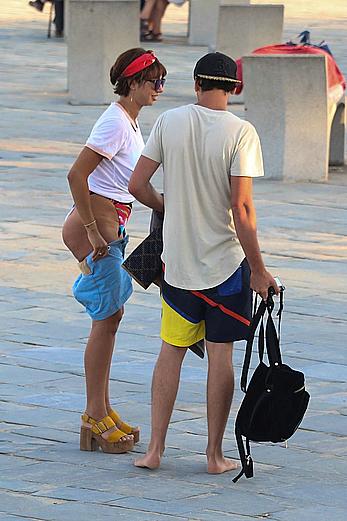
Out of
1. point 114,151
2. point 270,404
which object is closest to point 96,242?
point 114,151

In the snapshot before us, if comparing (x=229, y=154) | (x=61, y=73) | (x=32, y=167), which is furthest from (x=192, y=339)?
(x=61, y=73)

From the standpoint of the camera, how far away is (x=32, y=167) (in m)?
13.6

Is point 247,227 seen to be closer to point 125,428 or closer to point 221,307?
point 221,307

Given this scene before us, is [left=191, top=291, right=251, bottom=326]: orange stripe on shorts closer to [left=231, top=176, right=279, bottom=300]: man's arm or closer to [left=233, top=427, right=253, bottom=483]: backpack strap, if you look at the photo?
[left=231, top=176, right=279, bottom=300]: man's arm

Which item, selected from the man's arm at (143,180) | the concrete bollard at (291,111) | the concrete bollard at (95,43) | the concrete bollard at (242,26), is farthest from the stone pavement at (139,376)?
the concrete bollard at (242,26)

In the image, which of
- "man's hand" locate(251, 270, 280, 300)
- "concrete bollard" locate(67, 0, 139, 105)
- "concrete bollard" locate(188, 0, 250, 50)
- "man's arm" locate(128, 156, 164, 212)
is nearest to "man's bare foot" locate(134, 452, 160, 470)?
"man's hand" locate(251, 270, 280, 300)

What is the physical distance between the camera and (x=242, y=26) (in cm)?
1931

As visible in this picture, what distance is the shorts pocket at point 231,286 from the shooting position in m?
5.47

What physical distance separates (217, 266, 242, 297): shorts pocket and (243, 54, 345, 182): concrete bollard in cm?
806

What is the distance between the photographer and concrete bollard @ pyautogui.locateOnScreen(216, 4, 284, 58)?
19281mm

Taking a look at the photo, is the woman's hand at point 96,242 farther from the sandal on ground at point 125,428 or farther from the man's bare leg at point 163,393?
the sandal on ground at point 125,428

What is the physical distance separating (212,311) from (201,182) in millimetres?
491

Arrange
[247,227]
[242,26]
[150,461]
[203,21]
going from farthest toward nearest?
[203,21]
[242,26]
[150,461]
[247,227]

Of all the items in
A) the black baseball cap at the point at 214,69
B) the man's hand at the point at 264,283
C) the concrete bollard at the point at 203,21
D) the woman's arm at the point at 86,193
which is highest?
the black baseball cap at the point at 214,69
